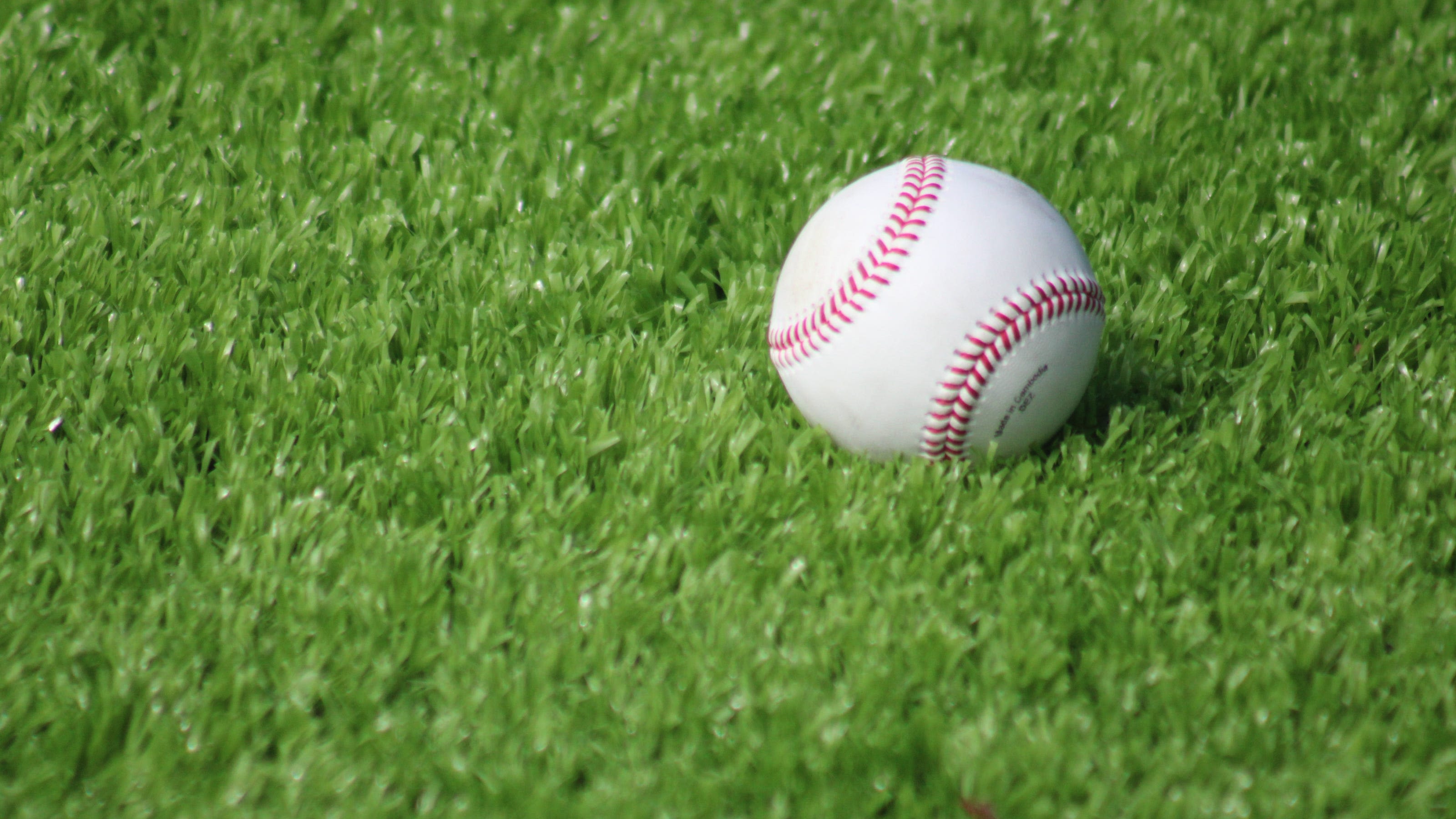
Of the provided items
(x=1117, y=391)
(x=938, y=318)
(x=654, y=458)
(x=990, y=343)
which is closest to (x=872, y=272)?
(x=938, y=318)

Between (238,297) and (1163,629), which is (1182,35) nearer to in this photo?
(1163,629)

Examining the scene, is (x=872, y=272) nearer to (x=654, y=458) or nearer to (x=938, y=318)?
(x=938, y=318)

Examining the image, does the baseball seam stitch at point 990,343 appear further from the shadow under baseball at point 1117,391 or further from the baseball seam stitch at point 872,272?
the shadow under baseball at point 1117,391

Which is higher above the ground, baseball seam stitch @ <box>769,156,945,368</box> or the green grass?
baseball seam stitch @ <box>769,156,945,368</box>

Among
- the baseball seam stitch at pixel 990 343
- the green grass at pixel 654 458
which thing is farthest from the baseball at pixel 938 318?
the green grass at pixel 654 458

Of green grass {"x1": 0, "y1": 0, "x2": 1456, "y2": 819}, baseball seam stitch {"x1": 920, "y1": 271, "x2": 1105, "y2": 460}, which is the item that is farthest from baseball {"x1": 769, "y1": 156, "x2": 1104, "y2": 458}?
green grass {"x1": 0, "y1": 0, "x2": 1456, "y2": 819}

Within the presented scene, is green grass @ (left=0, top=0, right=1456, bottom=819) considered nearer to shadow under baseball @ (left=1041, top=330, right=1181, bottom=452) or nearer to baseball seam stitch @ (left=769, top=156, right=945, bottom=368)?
shadow under baseball @ (left=1041, top=330, right=1181, bottom=452)

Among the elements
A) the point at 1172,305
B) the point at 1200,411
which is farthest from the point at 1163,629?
the point at 1172,305
